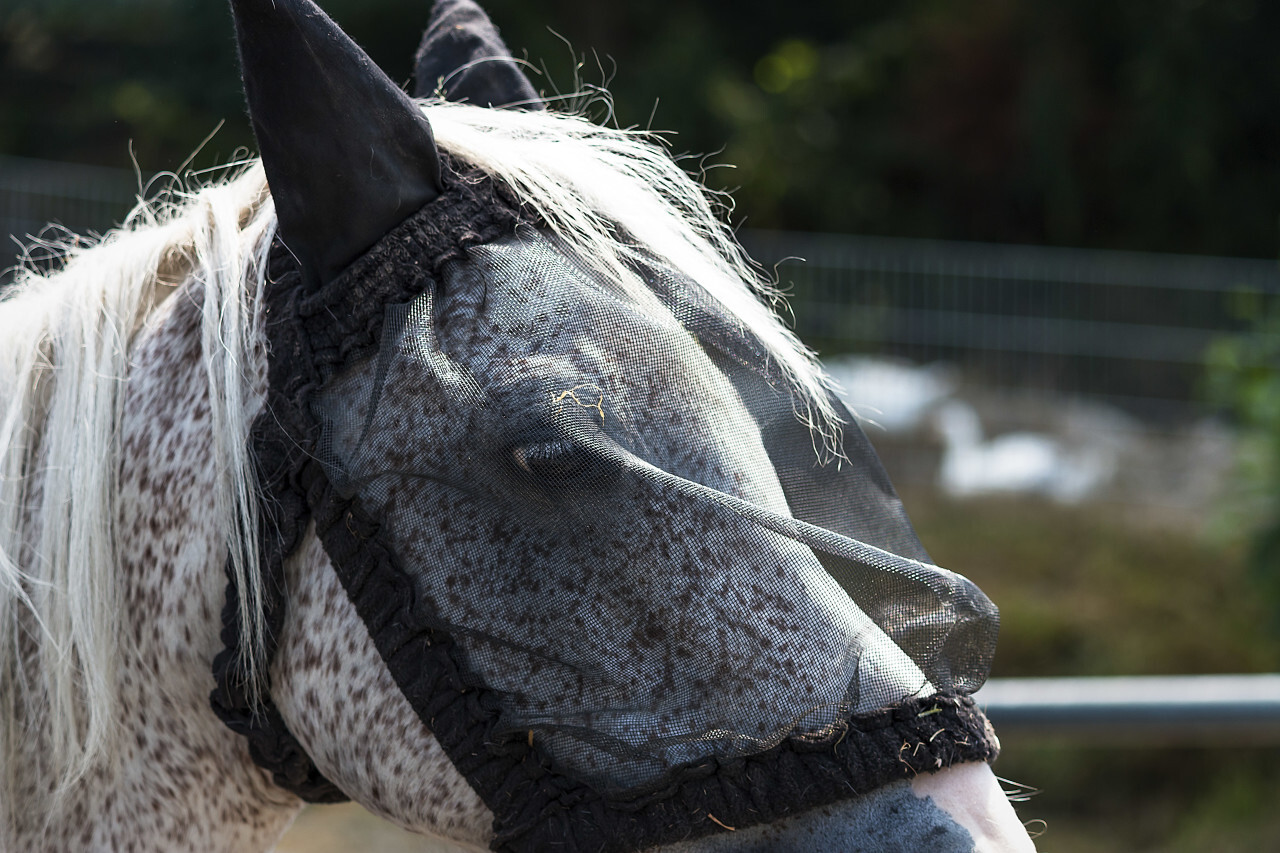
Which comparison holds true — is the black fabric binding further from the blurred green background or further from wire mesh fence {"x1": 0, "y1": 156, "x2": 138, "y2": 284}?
wire mesh fence {"x1": 0, "y1": 156, "x2": 138, "y2": 284}

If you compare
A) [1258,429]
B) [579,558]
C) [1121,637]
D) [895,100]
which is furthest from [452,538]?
[895,100]

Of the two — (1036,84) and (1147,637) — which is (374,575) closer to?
(1147,637)

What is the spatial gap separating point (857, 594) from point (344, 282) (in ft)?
1.67

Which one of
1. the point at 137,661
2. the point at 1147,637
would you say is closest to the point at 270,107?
the point at 137,661

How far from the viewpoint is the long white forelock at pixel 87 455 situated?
100 cm

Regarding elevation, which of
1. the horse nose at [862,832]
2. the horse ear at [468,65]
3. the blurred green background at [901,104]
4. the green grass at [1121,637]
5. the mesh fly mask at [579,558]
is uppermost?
the blurred green background at [901,104]

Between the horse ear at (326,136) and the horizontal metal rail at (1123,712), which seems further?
the horizontal metal rail at (1123,712)

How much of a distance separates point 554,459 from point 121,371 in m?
0.52

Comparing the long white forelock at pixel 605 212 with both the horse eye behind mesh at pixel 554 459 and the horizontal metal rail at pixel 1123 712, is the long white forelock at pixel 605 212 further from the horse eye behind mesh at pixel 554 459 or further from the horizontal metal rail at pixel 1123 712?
the horizontal metal rail at pixel 1123 712

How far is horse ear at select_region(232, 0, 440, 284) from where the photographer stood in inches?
34.4

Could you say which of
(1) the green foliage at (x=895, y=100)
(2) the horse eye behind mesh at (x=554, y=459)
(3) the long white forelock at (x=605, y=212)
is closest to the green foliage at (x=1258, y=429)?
(3) the long white forelock at (x=605, y=212)

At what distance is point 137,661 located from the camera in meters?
1.05

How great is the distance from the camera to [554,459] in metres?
0.85

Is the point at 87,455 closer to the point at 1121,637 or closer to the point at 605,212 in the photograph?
the point at 605,212
